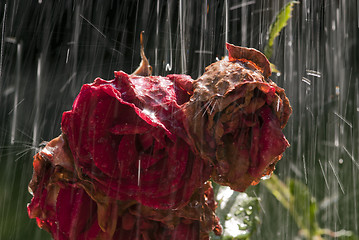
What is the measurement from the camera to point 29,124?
1.17 m

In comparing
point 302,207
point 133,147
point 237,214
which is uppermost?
point 133,147

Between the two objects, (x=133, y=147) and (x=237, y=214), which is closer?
(x=133, y=147)

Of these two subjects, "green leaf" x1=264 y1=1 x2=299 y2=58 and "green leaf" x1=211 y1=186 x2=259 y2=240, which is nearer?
"green leaf" x1=211 y1=186 x2=259 y2=240

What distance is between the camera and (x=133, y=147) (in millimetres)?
395

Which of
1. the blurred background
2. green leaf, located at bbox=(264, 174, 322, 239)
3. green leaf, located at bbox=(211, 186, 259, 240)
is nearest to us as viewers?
green leaf, located at bbox=(211, 186, 259, 240)

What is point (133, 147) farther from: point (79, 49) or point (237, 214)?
point (79, 49)

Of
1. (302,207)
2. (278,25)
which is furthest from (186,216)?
(302,207)

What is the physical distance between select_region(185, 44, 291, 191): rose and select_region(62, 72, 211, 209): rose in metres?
0.02

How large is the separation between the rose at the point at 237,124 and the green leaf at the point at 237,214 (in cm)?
22

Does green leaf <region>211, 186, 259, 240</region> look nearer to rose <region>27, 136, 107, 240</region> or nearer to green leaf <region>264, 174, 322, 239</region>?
rose <region>27, 136, 107, 240</region>

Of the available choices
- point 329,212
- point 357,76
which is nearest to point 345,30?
point 357,76

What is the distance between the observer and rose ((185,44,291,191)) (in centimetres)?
37

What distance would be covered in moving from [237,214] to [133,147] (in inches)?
11.1

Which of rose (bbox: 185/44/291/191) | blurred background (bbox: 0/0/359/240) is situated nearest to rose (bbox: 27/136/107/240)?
rose (bbox: 185/44/291/191)
